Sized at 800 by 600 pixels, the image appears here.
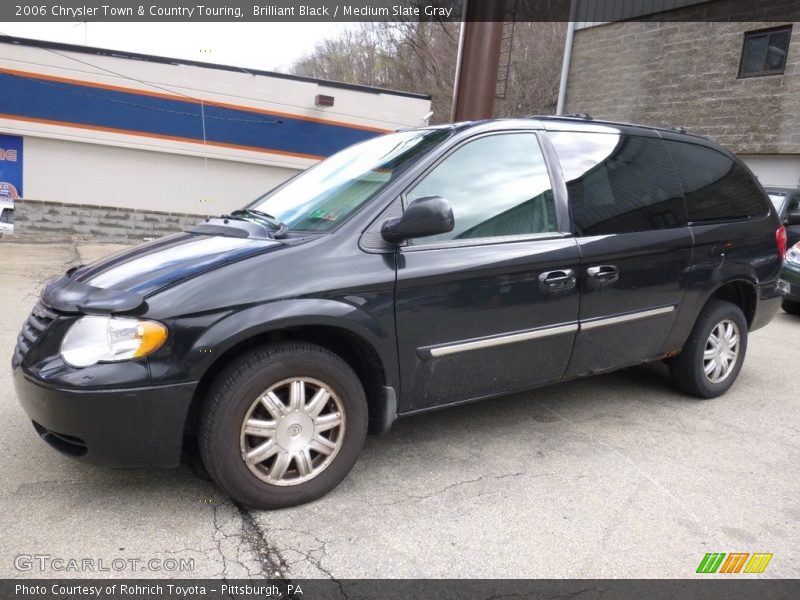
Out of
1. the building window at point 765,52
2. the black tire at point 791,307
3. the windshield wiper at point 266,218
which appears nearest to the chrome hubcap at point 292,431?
the windshield wiper at point 266,218

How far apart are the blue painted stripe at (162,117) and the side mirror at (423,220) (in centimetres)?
1085

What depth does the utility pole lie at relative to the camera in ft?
32.6

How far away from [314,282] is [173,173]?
36.3ft

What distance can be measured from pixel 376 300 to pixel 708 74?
44.9 feet

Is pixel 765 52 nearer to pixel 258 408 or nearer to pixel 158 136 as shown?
pixel 158 136

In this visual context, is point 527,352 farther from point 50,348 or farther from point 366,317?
point 50,348

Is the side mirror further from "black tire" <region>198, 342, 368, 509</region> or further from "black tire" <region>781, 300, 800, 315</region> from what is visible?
"black tire" <region>781, 300, 800, 315</region>

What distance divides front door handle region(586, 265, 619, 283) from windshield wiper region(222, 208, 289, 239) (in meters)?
1.70

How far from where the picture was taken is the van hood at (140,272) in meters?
2.59

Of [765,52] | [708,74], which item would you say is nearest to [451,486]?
[765,52]

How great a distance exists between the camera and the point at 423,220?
2.82m

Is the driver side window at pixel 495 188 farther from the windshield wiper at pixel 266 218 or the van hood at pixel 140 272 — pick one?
the van hood at pixel 140 272

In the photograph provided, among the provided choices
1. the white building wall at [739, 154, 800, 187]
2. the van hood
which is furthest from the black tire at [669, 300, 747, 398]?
the white building wall at [739, 154, 800, 187]

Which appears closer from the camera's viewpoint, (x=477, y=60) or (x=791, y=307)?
(x=791, y=307)
